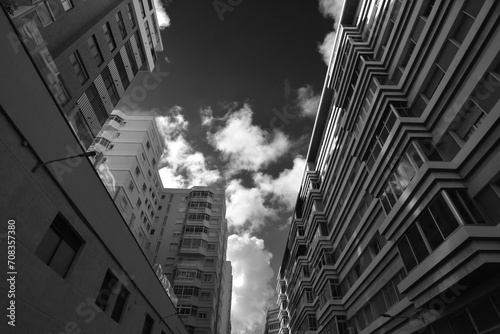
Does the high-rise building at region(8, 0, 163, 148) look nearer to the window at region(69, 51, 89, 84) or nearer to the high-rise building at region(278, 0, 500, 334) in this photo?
the window at region(69, 51, 89, 84)

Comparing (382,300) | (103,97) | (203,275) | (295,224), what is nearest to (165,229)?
(203,275)

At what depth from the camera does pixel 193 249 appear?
53188mm

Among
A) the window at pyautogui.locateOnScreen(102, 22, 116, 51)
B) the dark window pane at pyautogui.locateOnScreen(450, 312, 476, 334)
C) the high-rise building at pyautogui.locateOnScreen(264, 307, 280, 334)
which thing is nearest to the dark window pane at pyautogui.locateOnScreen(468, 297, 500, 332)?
the dark window pane at pyautogui.locateOnScreen(450, 312, 476, 334)

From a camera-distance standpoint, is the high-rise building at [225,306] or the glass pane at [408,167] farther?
the high-rise building at [225,306]

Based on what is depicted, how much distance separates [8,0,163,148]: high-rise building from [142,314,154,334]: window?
13650 mm

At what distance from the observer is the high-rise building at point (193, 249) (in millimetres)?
47969

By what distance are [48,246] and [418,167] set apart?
16.3 meters

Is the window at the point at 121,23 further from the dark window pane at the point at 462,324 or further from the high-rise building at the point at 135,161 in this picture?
the dark window pane at the point at 462,324

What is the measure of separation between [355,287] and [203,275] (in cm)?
3597

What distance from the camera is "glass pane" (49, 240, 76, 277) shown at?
10.8 m

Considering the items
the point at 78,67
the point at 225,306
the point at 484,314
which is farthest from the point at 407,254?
the point at 225,306

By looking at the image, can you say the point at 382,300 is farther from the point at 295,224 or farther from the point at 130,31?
the point at 130,31

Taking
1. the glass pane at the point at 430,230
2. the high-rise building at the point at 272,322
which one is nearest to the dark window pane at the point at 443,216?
the glass pane at the point at 430,230

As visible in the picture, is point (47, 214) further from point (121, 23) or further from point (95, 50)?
point (121, 23)
